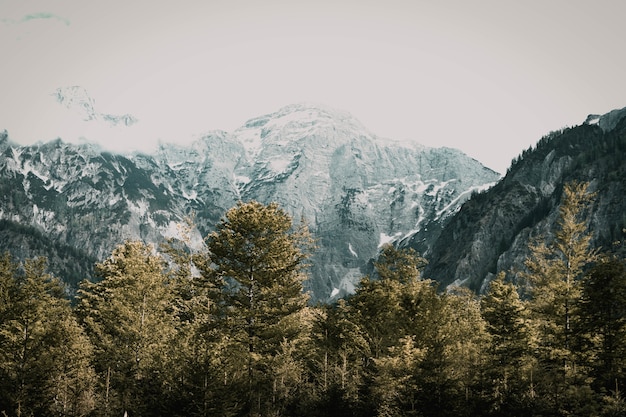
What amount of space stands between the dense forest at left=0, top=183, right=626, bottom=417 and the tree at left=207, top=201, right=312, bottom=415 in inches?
3.4

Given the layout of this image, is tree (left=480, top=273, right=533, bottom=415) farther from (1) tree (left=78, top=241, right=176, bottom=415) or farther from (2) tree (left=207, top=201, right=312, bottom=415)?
(1) tree (left=78, top=241, right=176, bottom=415)

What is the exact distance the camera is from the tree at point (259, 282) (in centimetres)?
2902

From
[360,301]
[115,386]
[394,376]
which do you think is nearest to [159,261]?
[115,386]

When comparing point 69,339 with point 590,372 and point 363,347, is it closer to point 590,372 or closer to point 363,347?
point 363,347

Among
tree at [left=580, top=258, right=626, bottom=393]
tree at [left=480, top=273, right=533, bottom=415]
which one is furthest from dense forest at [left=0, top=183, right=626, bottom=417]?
tree at [left=480, top=273, right=533, bottom=415]

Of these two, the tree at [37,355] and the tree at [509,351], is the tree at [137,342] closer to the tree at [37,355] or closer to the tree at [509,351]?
the tree at [37,355]

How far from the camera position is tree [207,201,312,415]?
29.0 m

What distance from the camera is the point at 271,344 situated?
96.4 feet

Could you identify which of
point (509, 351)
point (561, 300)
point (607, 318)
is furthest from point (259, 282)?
point (509, 351)

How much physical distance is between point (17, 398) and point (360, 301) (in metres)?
21.5

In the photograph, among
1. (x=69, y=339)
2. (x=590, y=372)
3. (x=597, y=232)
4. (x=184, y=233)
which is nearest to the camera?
(x=590, y=372)

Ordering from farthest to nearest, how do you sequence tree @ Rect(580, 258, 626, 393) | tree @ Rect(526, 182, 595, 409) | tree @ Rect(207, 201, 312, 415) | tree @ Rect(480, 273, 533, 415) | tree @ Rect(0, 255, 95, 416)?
1. tree @ Rect(480, 273, 533, 415)
2. tree @ Rect(207, 201, 312, 415)
3. tree @ Rect(526, 182, 595, 409)
4. tree @ Rect(0, 255, 95, 416)
5. tree @ Rect(580, 258, 626, 393)

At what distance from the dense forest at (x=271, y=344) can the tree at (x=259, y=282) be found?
9 cm

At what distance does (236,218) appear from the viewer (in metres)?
30.5
